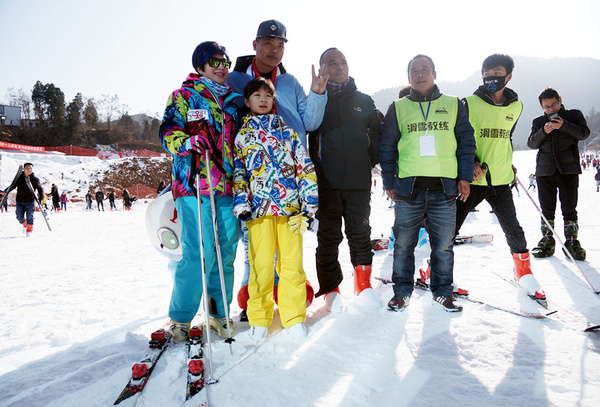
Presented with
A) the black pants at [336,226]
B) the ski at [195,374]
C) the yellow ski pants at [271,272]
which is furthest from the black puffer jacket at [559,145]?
the ski at [195,374]

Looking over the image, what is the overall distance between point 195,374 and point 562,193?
4.70 metres

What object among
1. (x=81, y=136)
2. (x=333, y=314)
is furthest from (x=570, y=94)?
(x=333, y=314)

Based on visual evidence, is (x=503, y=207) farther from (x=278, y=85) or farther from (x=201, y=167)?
(x=201, y=167)

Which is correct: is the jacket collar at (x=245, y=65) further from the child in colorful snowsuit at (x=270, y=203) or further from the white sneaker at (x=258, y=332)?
the white sneaker at (x=258, y=332)

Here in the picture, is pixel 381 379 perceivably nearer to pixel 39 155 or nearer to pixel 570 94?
pixel 39 155

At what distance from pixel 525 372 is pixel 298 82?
8.31ft

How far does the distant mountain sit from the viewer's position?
387 ft

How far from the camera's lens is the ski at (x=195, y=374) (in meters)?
1.61

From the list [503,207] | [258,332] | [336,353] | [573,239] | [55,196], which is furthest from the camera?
[55,196]

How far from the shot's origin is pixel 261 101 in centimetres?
243

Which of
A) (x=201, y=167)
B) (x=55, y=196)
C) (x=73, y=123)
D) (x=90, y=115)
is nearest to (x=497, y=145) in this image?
(x=201, y=167)

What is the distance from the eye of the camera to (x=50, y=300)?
10.5 ft

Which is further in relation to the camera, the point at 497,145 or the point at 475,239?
the point at 475,239

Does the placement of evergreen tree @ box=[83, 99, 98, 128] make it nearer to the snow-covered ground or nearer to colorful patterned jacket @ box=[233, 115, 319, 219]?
the snow-covered ground
